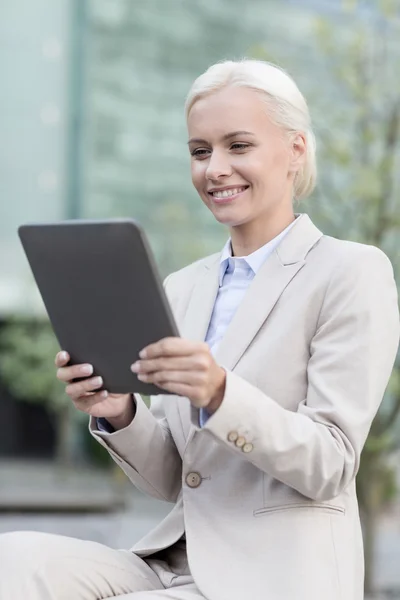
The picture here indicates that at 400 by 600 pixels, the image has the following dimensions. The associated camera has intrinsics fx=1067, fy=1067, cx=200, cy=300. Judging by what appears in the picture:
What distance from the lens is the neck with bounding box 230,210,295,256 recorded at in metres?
2.20

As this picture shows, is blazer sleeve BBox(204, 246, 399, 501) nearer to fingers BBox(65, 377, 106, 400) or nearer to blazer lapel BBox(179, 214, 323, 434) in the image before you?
blazer lapel BBox(179, 214, 323, 434)

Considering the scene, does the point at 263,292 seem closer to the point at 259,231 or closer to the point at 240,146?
the point at 259,231

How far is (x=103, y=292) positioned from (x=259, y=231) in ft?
1.61

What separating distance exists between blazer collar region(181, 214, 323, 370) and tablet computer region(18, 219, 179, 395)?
259 millimetres

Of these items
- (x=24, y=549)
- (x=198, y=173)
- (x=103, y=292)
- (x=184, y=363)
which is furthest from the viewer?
(x=198, y=173)

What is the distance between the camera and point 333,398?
1900 millimetres

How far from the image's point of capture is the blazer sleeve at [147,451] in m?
2.12

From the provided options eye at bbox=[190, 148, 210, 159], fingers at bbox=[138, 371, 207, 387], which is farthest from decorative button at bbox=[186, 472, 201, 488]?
eye at bbox=[190, 148, 210, 159]

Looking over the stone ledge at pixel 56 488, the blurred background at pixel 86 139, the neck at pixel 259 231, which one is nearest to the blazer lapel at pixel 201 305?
the neck at pixel 259 231

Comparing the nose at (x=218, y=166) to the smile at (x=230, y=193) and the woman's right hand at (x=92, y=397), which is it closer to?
the smile at (x=230, y=193)

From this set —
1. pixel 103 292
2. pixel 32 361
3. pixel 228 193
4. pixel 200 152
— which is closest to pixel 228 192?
pixel 228 193

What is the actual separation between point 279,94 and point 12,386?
334 inches

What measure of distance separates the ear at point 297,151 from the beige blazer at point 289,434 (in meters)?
0.14

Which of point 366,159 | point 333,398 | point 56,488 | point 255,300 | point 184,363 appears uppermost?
point 366,159
